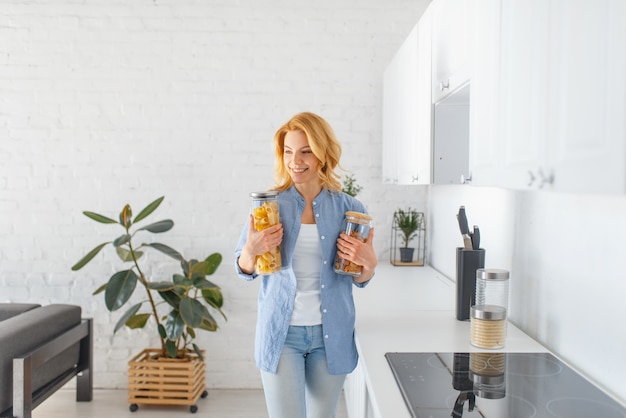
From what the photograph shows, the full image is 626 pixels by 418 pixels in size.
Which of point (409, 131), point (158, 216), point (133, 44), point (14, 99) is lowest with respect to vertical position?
point (158, 216)

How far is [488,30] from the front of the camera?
1510 millimetres

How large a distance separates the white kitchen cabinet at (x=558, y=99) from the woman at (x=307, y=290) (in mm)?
561

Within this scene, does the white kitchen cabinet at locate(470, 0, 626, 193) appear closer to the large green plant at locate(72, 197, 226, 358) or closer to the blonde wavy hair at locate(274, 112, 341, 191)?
the blonde wavy hair at locate(274, 112, 341, 191)

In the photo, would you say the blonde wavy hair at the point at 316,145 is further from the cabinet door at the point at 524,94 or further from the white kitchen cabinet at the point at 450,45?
the cabinet door at the point at 524,94

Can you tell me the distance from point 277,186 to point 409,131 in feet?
3.07

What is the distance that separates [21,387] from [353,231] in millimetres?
1864

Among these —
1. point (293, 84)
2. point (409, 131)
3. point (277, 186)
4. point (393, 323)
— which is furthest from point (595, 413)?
point (293, 84)

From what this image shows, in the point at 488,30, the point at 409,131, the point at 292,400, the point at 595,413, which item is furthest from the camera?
the point at 409,131

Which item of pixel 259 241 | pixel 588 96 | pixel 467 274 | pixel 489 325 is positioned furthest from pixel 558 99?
pixel 467 274

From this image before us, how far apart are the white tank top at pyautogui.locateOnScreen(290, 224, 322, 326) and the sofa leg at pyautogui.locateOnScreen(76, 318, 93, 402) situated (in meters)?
2.14

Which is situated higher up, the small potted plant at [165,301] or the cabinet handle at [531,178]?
the cabinet handle at [531,178]

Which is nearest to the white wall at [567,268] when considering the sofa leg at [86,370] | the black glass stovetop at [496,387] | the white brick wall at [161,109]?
the black glass stovetop at [496,387]

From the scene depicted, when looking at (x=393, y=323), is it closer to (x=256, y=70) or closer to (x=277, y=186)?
(x=277, y=186)

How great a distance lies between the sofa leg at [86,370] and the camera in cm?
354
